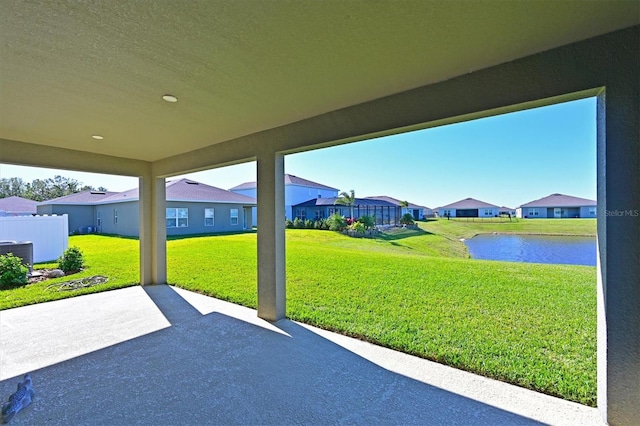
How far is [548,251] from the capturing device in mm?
12109

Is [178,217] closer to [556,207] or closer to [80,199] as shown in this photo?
[80,199]

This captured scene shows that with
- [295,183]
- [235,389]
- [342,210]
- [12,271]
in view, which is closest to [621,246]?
[235,389]

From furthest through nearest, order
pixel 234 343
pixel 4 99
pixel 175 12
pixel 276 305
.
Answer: pixel 276 305 < pixel 234 343 < pixel 4 99 < pixel 175 12

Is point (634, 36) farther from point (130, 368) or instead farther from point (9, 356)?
point (9, 356)

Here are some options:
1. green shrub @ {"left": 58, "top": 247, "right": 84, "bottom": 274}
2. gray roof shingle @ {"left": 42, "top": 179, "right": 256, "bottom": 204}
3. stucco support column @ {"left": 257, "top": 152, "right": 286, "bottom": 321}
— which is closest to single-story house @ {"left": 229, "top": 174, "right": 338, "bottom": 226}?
gray roof shingle @ {"left": 42, "top": 179, "right": 256, "bottom": 204}

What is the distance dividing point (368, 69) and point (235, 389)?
2.99 metres

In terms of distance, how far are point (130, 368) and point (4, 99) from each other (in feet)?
9.70

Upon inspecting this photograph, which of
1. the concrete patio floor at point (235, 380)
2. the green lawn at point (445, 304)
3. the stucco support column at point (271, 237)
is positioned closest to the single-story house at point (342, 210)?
the green lawn at point (445, 304)

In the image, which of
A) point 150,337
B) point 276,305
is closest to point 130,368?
point 150,337

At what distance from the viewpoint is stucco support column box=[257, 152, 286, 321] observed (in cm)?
430

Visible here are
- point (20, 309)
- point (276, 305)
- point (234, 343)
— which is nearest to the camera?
point (234, 343)

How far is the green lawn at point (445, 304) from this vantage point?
299 centimetres

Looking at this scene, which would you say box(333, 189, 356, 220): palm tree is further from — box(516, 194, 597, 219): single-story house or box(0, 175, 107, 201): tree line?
box(0, 175, 107, 201): tree line

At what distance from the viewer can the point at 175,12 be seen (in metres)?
1.75
